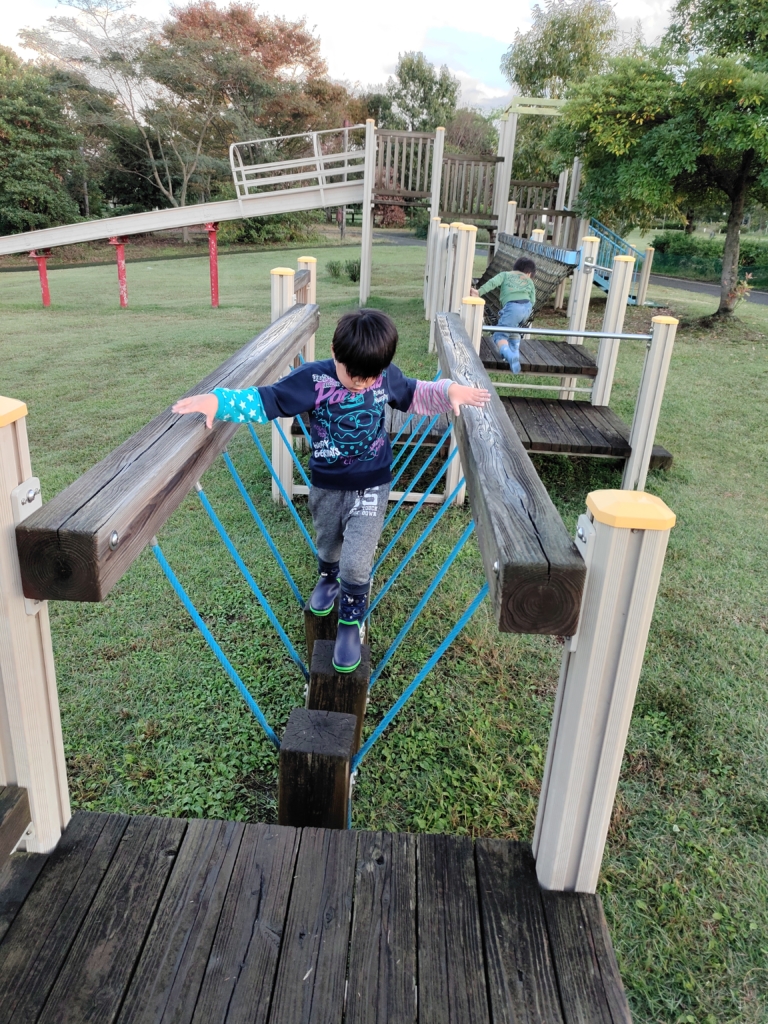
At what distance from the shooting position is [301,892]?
1.42 m

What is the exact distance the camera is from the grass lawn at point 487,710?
207cm

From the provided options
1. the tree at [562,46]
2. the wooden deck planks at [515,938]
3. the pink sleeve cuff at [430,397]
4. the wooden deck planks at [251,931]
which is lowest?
the wooden deck planks at [251,931]

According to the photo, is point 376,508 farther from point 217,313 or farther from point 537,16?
point 537,16

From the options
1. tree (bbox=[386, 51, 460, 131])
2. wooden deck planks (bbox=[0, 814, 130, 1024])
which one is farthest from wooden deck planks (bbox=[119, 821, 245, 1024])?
tree (bbox=[386, 51, 460, 131])

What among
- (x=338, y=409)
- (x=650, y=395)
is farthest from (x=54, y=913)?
(x=650, y=395)

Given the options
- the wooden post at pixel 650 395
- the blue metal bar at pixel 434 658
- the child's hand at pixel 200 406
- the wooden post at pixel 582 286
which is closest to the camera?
the blue metal bar at pixel 434 658

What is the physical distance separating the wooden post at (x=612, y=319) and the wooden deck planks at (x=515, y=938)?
14.1 ft

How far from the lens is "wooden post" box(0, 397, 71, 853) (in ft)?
3.97

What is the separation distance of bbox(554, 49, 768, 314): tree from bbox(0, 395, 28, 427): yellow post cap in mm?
9317

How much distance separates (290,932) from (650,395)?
396cm

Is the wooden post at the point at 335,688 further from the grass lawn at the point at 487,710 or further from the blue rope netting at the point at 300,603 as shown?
the grass lawn at the point at 487,710

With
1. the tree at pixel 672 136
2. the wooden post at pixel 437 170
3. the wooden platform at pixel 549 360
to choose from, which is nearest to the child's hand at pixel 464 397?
the wooden platform at pixel 549 360

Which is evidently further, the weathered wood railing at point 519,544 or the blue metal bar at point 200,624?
the blue metal bar at point 200,624

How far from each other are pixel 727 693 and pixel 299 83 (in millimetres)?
27216
